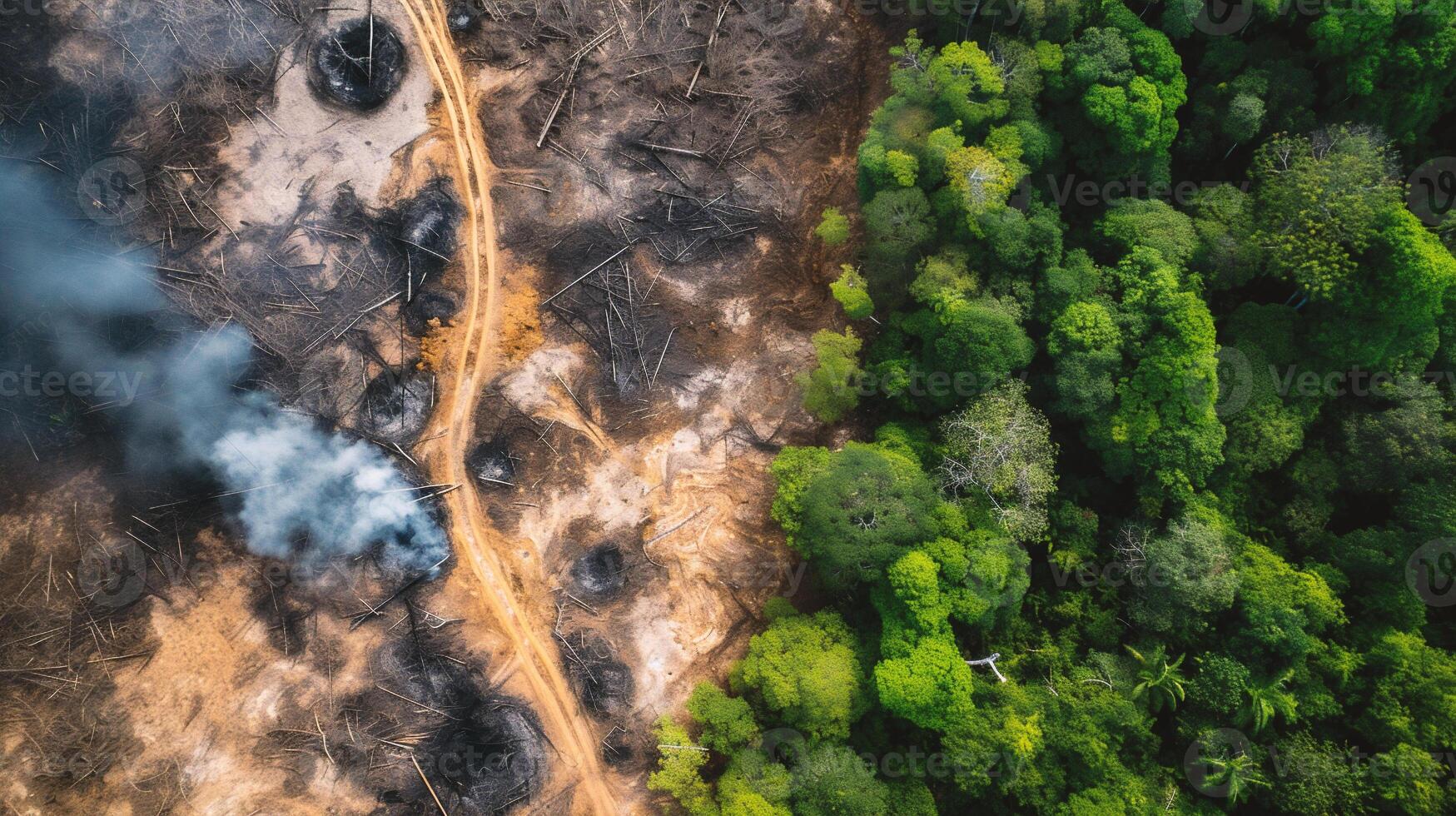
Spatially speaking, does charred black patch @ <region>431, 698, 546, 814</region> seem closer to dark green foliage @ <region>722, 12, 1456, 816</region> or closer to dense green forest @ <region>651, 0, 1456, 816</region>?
dense green forest @ <region>651, 0, 1456, 816</region>

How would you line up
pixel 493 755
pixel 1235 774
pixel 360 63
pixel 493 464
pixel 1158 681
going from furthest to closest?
pixel 493 464
pixel 493 755
pixel 360 63
pixel 1158 681
pixel 1235 774

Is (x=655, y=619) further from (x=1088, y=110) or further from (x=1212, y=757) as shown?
(x=1088, y=110)

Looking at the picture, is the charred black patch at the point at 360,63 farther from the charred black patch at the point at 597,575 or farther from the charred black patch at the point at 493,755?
the charred black patch at the point at 493,755

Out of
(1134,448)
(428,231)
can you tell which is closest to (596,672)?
(428,231)

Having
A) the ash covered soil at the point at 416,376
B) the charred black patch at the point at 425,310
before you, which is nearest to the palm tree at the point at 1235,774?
the ash covered soil at the point at 416,376

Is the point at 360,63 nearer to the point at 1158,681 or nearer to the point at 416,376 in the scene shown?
the point at 416,376

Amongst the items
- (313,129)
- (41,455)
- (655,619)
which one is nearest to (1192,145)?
(655,619)
